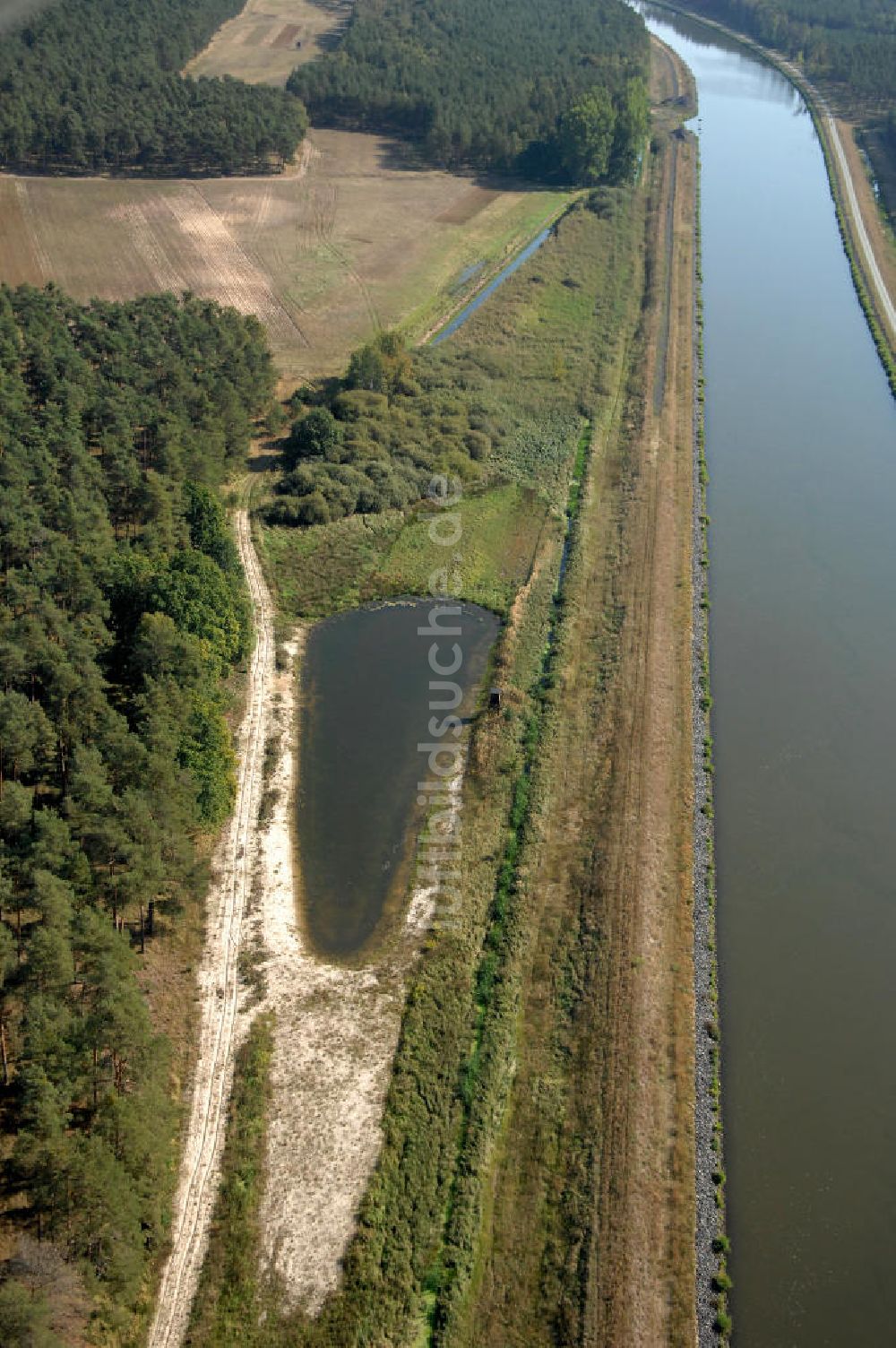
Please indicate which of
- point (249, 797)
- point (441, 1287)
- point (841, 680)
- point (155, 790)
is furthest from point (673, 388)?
point (441, 1287)

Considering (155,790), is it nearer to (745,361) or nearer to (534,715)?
(534,715)

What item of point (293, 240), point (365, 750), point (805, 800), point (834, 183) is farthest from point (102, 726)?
point (834, 183)

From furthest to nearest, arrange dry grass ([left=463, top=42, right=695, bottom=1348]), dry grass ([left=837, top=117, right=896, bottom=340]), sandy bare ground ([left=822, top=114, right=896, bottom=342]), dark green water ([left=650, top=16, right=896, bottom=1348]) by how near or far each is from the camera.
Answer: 1. dry grass ([left=837, top=117, right=896, bottom=340])
2. sandy bare ground ([left=822, top=114, right=896, bottom=342])
3. dark green water ([left=650, top=16, right=896, bottom=1348])
4. dry grass ([left=463, top=42, right=695, bottom=1348])

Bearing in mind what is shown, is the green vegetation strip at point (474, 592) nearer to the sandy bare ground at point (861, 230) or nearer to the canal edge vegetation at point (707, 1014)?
the canal edge vegetation at point (707, 1014)

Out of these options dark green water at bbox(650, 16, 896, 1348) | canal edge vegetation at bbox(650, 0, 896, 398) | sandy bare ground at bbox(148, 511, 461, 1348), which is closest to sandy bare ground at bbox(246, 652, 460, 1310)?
sandy bare ground at bbox(148, 511, 461, 1348)

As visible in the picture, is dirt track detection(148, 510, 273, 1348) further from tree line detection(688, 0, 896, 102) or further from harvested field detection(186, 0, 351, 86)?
tree line detection(688, 0, 896, 102)

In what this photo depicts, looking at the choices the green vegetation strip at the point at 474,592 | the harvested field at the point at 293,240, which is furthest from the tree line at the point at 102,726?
the harvested field at the point at 293,240
